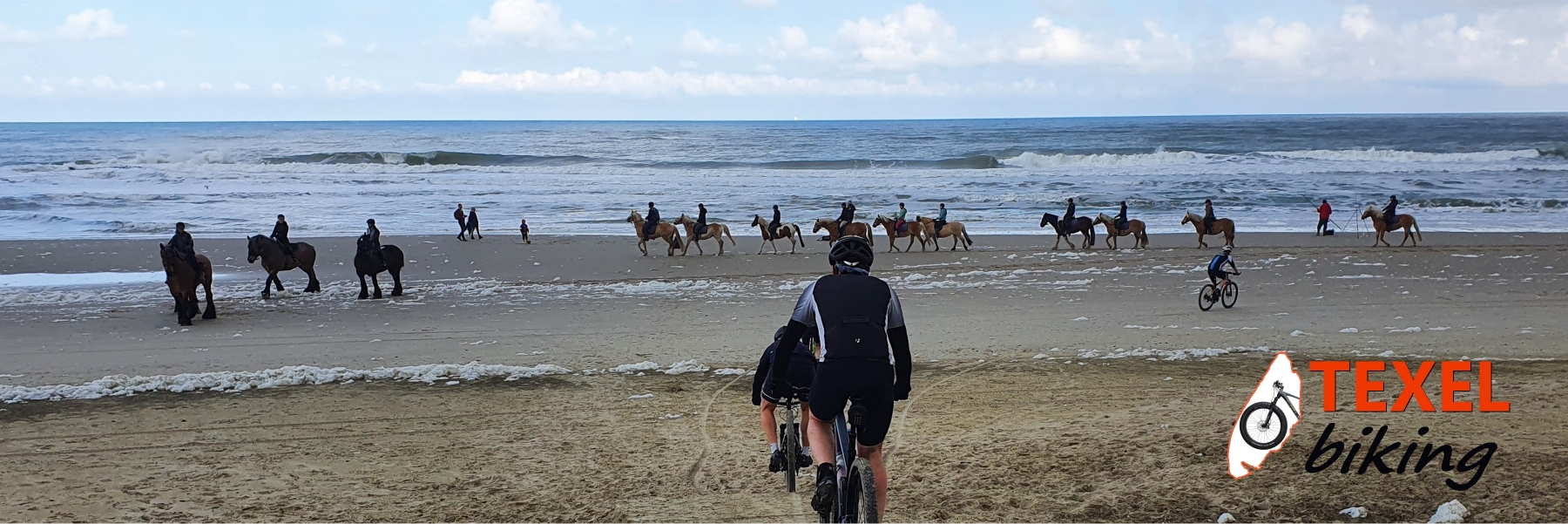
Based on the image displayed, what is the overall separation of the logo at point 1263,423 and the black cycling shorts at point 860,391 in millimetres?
2958

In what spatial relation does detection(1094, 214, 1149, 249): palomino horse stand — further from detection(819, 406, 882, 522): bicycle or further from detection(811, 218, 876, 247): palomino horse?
detection(819, 406, 882, 522): bicycle

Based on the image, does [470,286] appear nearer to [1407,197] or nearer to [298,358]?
[298,358]

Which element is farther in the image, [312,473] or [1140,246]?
[1140,246]

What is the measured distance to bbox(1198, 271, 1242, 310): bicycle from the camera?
1528cm

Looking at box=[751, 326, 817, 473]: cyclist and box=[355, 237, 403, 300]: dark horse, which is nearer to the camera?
box=[751, 326, 817, 473]: cyclist

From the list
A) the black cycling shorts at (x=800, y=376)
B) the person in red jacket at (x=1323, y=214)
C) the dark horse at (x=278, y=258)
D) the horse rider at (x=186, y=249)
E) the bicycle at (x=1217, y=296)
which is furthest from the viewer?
the person in red jacket at (x=1323, y=214)

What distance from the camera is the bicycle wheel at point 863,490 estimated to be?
15.4ft

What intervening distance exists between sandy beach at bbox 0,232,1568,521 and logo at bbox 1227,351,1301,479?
13cm

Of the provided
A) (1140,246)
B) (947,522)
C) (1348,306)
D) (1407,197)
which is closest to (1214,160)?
(1407,197)

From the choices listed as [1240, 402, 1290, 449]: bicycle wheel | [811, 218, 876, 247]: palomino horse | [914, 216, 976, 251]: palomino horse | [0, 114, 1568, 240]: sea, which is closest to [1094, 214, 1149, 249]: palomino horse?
[914, 216, 976, 251]: palomino horse

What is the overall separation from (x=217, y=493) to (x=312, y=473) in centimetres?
63

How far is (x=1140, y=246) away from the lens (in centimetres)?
2644

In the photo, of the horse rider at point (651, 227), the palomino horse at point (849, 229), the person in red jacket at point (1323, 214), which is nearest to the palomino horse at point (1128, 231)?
the person in red jacket at point (1323, 214)

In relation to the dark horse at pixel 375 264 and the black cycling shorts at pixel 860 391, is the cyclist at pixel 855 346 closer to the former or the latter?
the black cycling shorts at pixel 860 391
